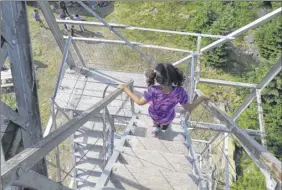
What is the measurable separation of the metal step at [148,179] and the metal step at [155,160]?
201 millimetres

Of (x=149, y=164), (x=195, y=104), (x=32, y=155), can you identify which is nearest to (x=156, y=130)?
(x=149, y=164)

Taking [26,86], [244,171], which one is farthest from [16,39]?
[244,171]

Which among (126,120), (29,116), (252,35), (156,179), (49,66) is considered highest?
(252,35)

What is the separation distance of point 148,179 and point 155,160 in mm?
452

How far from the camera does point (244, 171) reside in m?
8.41

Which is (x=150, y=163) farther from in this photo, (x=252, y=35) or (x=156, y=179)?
(x=252, y=35)

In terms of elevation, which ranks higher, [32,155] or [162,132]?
[162,132]

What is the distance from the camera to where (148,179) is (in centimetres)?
360

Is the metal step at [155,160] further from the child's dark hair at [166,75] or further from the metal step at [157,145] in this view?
the child's dark hair at [166,75]

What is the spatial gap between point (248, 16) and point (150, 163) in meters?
8.02

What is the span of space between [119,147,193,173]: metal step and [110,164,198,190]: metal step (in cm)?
20

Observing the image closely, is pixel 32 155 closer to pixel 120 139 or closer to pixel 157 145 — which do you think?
pixel 157 145

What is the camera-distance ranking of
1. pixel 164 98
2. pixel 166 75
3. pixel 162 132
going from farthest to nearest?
pixel 162 132 → pixel 164 98 → pixel 166 75

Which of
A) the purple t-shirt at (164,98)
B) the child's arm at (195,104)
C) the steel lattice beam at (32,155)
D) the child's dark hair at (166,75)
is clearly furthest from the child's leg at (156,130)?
the steel lattice beam at (32,155)
